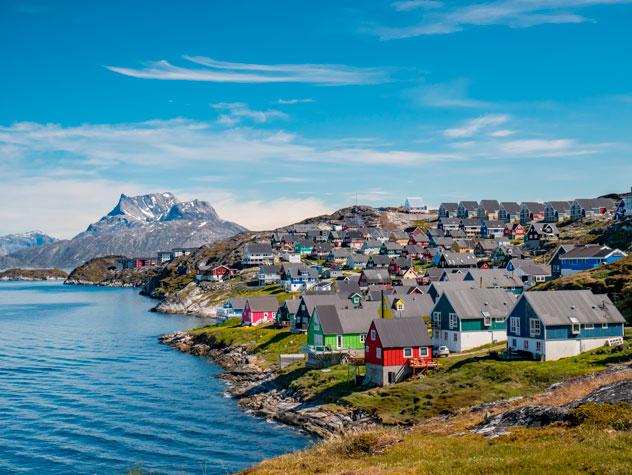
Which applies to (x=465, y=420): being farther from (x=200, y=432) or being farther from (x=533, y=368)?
(x=200, y=432)

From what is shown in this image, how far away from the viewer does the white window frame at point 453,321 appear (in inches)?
2869

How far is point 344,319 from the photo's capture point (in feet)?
270

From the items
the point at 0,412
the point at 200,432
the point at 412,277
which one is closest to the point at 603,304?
the point at 200,432

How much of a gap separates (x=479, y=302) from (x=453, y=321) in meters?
4.25

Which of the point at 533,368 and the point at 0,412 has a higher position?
the point at 533,368

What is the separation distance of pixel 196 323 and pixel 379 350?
297ft

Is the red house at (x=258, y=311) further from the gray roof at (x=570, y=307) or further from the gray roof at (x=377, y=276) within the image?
the gray roof at (x=570, y=307)

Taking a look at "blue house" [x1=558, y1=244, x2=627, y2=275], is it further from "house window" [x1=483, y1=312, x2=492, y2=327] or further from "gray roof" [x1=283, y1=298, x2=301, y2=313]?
"gray roof" [x1=283, y1=298, x2=301, y2=313]

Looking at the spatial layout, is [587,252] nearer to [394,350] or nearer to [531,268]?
[531,268]

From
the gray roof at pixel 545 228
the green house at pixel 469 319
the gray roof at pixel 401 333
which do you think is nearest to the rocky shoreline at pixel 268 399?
the gray roof at pixel 401 333

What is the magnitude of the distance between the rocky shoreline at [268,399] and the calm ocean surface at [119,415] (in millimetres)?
1906

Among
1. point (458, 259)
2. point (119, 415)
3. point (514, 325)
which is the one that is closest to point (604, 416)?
point (514, 325)

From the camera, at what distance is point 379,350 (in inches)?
2544

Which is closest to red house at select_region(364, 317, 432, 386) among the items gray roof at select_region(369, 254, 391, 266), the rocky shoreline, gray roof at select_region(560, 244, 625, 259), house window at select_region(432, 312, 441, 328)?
the rocky shoreline
